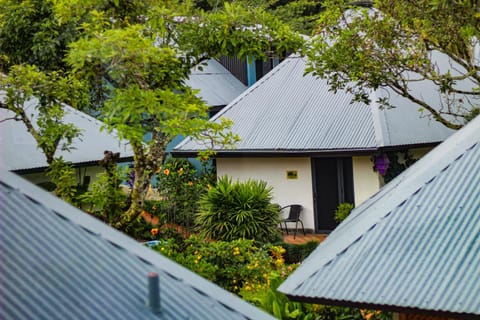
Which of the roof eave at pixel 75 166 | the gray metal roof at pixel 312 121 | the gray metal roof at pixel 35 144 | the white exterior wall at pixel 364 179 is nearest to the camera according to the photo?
the roof eave at pixel 75 166

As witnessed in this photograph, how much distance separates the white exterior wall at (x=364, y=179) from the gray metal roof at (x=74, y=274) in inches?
545

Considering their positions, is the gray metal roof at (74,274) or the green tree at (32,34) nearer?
the gray metal roof at (74,274)

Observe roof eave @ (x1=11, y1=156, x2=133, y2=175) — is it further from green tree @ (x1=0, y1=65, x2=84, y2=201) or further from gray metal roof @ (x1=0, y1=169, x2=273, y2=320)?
gray metal roof @ (x1=0, y1=169, x2=273, y2=320)

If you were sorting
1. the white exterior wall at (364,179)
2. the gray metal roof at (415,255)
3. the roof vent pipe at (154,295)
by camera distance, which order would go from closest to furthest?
the roof vent pipe at (154,295) < the gray metal roof at (415,255) < the white exterior wall at (364,179)

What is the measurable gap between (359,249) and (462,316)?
1.26 metres

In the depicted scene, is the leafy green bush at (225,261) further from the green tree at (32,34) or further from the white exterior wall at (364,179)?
the white exterior wall at (364,179)

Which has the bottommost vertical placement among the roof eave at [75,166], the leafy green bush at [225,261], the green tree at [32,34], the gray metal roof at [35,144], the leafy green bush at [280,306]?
the leafy green bush at [280,306]

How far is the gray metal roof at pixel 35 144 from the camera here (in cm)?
1400

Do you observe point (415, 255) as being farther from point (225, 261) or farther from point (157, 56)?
point (225, 261)

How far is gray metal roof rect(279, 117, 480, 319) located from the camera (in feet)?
22.3

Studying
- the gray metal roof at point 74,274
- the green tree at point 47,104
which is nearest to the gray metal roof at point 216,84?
the green tree at point 47,104

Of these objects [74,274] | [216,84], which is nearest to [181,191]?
[216,84]

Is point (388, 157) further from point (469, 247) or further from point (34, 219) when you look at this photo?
point (34, 219)

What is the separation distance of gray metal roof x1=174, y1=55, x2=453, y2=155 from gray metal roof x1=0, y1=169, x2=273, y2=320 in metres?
13.4
